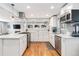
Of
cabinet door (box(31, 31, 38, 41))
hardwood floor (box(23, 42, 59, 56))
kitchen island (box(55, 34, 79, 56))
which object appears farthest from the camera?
cabinet door (box(31, 31, 38, 41))

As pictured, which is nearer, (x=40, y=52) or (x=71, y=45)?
(x=71, y=45)

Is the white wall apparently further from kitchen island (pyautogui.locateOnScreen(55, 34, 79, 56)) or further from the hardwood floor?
kitchen island (pyautogui.locateOnScreen(55, 34, 79, 56))

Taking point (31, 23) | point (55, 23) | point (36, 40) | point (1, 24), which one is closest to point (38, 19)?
point (31, 23)

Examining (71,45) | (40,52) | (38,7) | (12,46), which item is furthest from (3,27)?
(71,45)

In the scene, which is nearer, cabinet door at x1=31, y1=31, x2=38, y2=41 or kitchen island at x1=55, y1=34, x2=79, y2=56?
kitchen island at x1=55, y1=34, x2=79, y2=56

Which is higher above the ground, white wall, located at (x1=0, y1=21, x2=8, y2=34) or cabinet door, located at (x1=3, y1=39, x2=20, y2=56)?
white wall, located at (x1=0, y1=21, x2=8, y2=34)

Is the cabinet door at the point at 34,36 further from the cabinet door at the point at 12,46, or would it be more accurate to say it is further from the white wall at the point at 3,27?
the cabinet door at the point at 12,46

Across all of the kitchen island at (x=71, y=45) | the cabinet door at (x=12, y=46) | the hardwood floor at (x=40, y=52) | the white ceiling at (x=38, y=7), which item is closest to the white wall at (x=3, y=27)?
the white ceiling at (x=38, y=7)

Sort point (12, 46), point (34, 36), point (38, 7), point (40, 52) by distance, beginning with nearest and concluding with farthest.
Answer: point (12, 46) → point (40, 52) → point (38, 7) → point (34, 36)

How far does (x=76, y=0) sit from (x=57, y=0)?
208mm

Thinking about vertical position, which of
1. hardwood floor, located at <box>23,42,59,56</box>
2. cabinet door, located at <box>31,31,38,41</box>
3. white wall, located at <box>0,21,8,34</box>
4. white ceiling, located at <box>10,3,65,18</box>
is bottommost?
hardwood floor, located at <box>23,42,59,56</box>

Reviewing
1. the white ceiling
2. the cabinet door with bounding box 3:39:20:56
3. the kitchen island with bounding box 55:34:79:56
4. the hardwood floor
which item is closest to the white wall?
the white ceiling

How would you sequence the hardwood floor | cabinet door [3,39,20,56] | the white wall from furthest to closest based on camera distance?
the white wall
the hardwood floor
cabinet door [3,39,20,56]

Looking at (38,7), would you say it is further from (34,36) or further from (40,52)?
(34,36)
